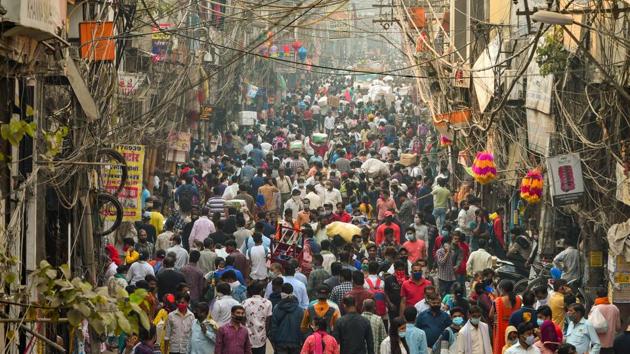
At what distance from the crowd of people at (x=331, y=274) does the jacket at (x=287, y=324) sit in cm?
1

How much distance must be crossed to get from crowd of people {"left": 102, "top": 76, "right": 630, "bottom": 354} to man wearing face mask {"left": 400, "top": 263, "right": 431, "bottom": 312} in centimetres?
2

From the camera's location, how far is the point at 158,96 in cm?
2698

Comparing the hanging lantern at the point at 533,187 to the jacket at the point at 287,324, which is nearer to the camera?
the jacket at the point at 287,324

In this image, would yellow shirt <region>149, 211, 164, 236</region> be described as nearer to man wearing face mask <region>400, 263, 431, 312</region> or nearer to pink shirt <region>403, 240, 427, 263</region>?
pink shirt <region>403, 240, 427, 263</region>

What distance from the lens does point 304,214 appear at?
2325cm

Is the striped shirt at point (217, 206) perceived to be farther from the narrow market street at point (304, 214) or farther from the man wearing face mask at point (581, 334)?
the man wearing face mask at point (581, 334)

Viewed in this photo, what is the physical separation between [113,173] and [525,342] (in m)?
6.69

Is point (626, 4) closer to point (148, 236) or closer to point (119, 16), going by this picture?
point (119, 16)

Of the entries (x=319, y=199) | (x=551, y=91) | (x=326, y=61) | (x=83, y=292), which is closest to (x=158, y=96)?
(x=319, y=199)

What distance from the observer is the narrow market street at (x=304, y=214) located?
1266 cm

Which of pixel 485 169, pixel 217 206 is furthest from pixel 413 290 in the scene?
pixel 217 206

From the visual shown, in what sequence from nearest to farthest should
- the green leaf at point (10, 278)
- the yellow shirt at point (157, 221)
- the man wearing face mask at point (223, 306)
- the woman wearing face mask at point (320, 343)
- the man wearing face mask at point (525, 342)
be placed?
the green leaf at point (10, 278), the man wearing face mask at point (525, 342), the woman wearing face mask at point (320, 343), the man wearing face mask at point (223, 306), the yellow shirt at point (157, 221)

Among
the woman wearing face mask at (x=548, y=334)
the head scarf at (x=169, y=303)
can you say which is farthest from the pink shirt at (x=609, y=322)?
the head scarf at (x=169, y=303)

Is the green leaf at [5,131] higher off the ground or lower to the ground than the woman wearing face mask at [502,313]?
higher
